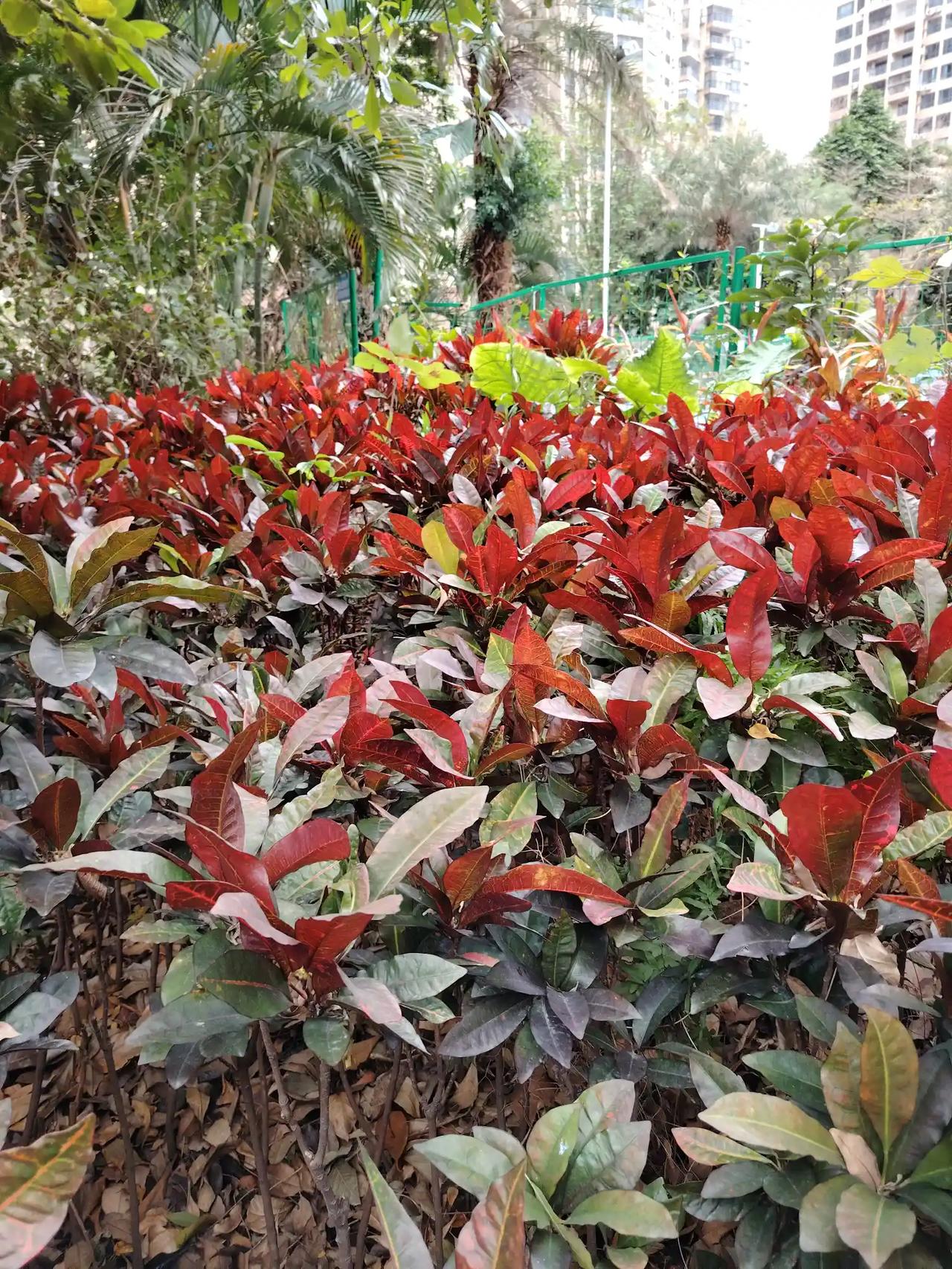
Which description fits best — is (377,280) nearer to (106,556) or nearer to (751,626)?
(106,556)

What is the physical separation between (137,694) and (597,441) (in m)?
1.39

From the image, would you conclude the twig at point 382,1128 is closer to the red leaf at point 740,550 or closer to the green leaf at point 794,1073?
the green leaf at point 794,1073

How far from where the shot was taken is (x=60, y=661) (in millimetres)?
936

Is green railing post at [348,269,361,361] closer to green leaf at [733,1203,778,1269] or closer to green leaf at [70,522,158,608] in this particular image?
green leaf at [70,522,158,608]

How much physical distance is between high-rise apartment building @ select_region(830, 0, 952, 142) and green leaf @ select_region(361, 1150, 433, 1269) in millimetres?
76882

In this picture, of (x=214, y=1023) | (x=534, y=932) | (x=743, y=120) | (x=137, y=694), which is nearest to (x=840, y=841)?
(x=534, y=932)

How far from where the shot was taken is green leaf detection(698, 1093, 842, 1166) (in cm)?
62

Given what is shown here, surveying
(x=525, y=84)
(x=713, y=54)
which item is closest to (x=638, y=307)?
(x=525, y=84)

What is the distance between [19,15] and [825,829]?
7.29ft

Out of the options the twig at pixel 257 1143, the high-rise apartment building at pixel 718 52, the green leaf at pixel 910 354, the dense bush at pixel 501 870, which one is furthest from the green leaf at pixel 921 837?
the high-rise apartment building at pixel 718 52

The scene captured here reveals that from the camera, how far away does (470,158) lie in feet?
63.5

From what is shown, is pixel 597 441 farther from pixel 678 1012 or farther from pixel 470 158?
pixel 470 158

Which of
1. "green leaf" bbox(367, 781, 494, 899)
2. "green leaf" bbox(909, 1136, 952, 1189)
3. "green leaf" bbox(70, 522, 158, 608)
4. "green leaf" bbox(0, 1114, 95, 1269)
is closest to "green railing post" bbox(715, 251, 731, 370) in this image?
"green leaf" bbox(70, 522, 158, 608)

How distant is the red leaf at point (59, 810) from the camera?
81 cm
